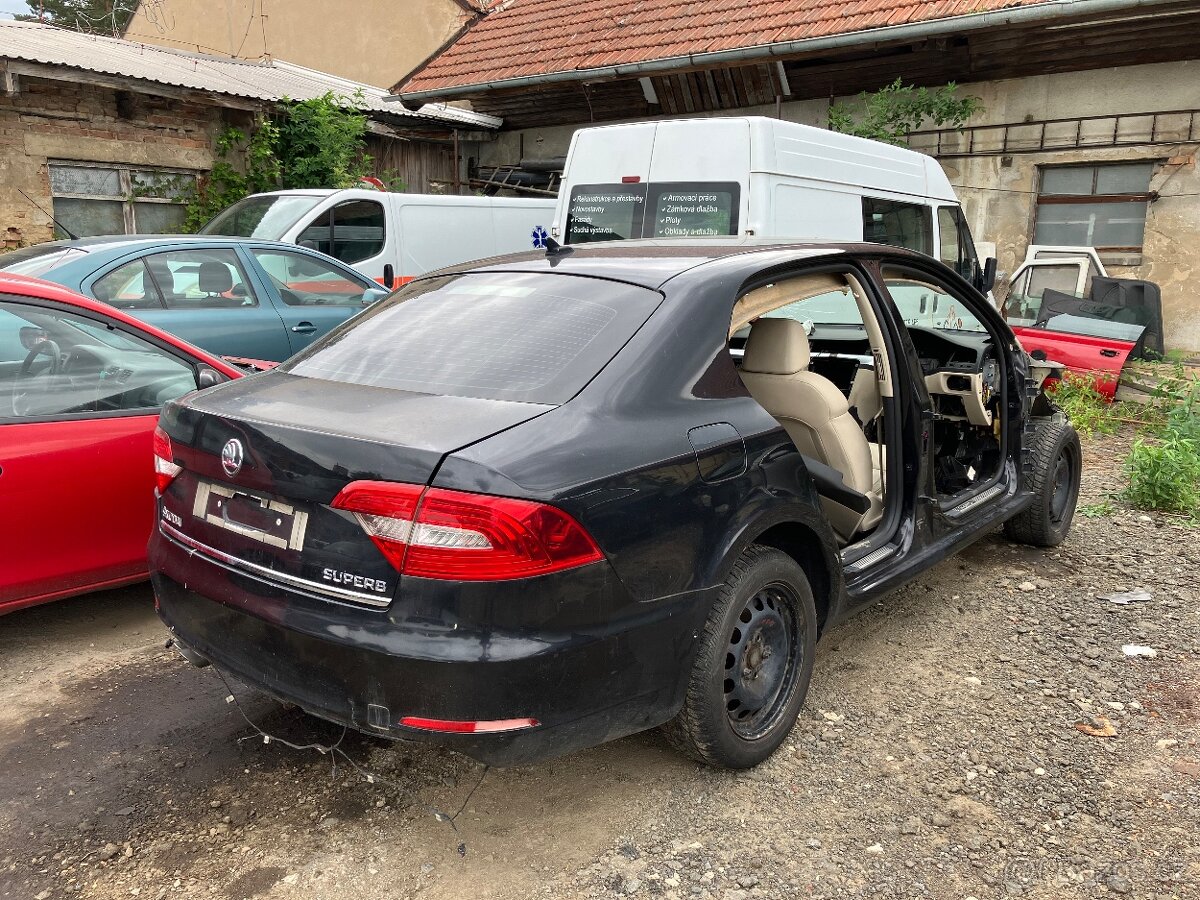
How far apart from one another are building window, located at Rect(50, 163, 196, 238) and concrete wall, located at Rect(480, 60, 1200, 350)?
31.7ft

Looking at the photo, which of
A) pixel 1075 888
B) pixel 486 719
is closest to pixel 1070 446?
pixel 1075 888

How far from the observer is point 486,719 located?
228 cm

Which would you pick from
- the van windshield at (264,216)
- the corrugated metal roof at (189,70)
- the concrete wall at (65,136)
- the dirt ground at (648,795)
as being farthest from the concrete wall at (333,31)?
the dirt ground at (648,795)

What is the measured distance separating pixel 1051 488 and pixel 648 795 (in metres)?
2.93

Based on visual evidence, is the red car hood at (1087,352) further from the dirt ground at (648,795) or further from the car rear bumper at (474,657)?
the car rear bumper at (474,657)

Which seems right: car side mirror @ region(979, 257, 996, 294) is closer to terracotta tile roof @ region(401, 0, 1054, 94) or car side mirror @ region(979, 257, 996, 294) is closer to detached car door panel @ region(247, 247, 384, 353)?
terracotta tile roof @ region(401, 0, 1054, 94)

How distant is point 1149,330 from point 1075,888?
29.0 feet

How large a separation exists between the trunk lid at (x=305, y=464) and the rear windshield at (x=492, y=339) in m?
0.11

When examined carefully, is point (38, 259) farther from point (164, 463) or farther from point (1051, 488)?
point (1051, 488)

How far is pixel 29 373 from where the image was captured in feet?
12.3

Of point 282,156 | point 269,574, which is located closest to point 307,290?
point 269,574

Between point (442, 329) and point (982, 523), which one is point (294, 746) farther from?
point (982, 523)

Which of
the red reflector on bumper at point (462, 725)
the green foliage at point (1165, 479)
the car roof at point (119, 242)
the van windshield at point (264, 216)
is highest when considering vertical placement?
the van windshield at point (264, 216)

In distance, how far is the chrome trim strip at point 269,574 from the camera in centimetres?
230
